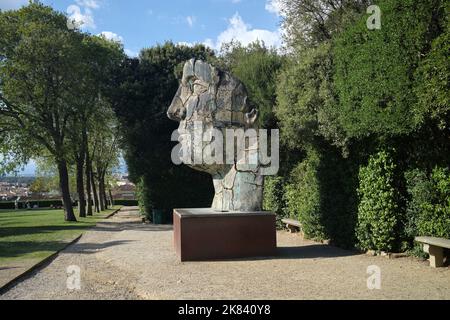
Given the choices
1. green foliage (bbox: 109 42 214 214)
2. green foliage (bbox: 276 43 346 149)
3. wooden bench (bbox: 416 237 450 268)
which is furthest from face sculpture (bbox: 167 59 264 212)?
green foliage (bbox: 109 42 214 214)

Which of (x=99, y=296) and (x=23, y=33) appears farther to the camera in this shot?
(x=23, y=33)

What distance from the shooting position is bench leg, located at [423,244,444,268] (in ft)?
34.3

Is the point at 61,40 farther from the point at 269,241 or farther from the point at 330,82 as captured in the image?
the point at 269,241

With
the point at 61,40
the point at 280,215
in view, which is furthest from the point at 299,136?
the point at 61,40

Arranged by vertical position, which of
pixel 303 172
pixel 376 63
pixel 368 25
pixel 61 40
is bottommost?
pixel 303 172

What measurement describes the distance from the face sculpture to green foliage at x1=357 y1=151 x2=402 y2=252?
2.98 metres

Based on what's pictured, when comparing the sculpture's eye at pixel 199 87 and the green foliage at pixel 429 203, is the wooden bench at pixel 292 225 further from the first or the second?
the sculpture's eye at pixel 199 87

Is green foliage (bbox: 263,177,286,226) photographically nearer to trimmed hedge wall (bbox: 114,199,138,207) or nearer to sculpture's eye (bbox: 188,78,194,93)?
sculpture's eye (bbox: 188,78,194,93)

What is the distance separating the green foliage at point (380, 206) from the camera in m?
12.2

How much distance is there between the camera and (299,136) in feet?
52.6

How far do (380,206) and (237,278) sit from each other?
4905 millimetres

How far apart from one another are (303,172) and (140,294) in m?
11.1

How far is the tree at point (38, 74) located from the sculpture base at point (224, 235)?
16.2 m

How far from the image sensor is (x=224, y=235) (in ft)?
40.3
